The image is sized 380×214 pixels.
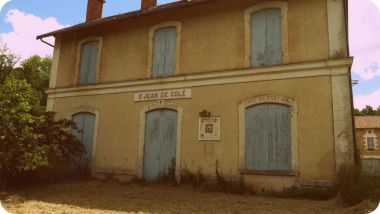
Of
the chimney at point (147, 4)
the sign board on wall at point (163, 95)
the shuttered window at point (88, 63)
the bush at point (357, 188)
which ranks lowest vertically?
the bush at point (357, 188)

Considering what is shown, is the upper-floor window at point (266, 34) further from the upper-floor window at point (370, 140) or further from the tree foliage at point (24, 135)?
the upper-floor window at point (370, 140)

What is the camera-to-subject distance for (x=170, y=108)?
9906 millimetres

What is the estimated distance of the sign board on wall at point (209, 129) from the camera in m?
9.05

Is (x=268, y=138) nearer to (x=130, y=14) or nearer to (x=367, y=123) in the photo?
(x=130, y=14)

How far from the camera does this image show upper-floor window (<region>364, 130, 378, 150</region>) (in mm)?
27328

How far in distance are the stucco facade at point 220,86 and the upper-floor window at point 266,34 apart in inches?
4.6

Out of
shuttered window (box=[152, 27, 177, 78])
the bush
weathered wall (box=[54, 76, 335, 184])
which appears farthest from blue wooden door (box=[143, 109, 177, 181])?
the bush

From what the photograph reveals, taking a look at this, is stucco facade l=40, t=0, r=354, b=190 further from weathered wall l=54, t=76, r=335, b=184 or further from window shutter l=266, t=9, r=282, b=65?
window shutter l=266, t=9, r=282, b=65

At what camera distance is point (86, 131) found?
11297 millimetres

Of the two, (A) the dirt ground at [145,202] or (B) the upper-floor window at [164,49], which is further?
(B) the upper-floor window at [164,49]

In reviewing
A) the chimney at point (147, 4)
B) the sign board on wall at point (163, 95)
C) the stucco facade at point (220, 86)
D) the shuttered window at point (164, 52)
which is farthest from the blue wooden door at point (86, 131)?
the chimney at point (147, 4)

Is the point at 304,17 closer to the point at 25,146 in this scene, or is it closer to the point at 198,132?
the point at 198,132

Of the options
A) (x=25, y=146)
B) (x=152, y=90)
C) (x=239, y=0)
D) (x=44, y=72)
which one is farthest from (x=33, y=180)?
(x=44, y=72)

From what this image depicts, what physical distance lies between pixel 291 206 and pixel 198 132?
352 centimetres
